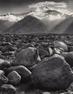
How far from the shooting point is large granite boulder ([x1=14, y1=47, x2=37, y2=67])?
11812mm

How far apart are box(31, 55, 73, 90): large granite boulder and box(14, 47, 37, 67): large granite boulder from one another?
1863 mm

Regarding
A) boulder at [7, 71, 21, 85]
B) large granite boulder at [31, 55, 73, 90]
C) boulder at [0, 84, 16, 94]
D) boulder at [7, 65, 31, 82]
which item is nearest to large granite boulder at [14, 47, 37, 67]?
boulder at [7, 65, 31, 82]

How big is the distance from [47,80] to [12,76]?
1.31 metres

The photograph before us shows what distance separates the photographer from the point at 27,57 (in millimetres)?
11852

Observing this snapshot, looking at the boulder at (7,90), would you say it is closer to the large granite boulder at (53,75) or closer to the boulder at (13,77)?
the boulder at (13,77)

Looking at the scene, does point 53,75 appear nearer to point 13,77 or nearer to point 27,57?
point 13,77

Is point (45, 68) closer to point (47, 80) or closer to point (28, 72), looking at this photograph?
point (47, 80)

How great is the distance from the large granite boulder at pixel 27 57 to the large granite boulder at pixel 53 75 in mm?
1863

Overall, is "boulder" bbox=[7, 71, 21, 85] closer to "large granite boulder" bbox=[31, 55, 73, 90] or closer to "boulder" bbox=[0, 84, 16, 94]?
"large granite boulder" bbox=[31, 55, 73, 90]

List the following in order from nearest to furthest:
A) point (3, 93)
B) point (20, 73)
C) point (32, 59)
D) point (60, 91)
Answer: point (3, 93) → point (60, 91) → point (20, 73) → point (32, 59)

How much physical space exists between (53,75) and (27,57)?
8.07ft

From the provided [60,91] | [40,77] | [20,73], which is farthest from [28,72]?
[60,91]

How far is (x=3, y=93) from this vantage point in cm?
881

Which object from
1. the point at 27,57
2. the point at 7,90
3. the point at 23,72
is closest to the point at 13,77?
the point at 23,72
